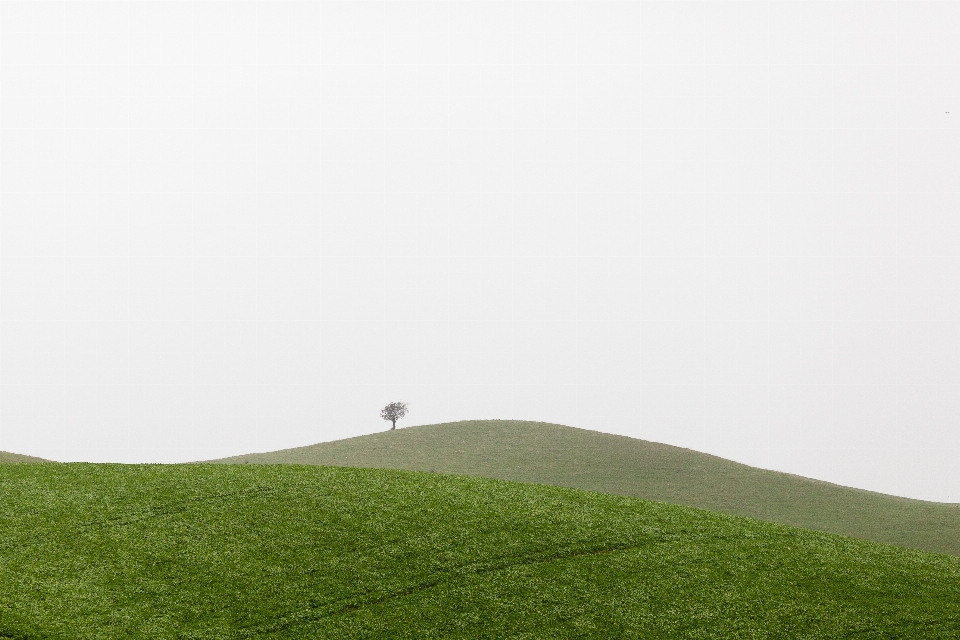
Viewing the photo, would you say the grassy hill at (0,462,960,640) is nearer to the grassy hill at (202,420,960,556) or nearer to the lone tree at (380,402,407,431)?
the grassy hill at (202,420,960,556)

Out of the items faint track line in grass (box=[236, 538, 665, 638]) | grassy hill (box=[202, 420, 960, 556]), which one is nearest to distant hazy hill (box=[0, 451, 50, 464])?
grassy hill (box=[202, 420, 960, 556])

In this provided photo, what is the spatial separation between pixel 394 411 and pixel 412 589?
63348 millimetres

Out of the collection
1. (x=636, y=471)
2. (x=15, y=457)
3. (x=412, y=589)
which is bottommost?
(x=412, y=589)

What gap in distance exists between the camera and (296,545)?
81.1 feet

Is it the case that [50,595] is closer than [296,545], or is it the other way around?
[50,595]

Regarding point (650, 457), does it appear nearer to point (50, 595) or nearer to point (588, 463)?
point (588, 463)

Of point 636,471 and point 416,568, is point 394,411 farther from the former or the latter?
point 416,568

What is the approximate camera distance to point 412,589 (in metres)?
22.4

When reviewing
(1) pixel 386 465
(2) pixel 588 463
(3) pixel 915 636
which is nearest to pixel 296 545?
(3) pixel 915 636

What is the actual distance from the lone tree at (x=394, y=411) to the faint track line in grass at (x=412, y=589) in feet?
199

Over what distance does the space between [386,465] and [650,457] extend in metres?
22.0

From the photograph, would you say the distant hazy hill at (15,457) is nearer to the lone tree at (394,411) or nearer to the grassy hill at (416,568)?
the grassy hill at (416,568)

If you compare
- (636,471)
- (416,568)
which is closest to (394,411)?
(636,471)

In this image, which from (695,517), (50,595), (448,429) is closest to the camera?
(50,595)
